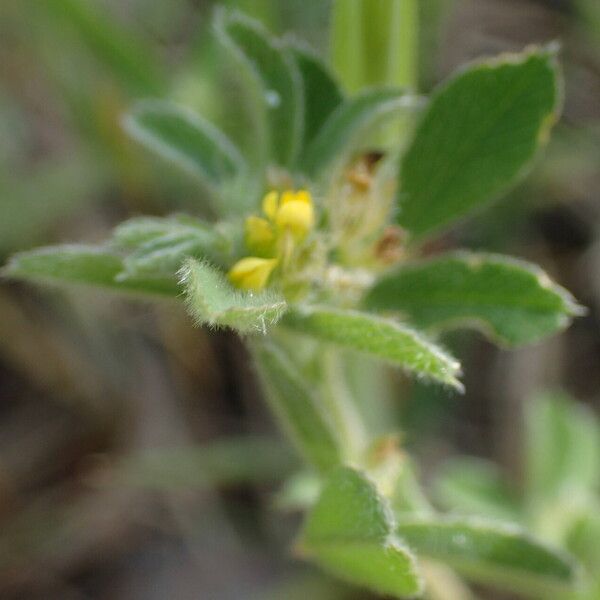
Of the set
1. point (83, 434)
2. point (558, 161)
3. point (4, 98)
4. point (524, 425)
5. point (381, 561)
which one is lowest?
point (381, 561)

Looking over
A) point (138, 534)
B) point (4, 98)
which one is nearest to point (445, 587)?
point (138, 534)

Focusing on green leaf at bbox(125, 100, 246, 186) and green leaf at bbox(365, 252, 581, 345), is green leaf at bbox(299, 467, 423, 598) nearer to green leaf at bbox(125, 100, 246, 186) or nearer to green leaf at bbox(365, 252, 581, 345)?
green leaf at bbox(365, 252, 581, 345)

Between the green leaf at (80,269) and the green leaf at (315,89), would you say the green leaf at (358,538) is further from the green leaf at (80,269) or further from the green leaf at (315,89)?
the green leaf at (315,89)

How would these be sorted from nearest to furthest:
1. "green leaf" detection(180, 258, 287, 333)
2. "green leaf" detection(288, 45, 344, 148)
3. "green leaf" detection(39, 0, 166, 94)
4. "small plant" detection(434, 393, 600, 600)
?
"green leaf" detection(180, 258, 287, 333), "green leaf" detection(288, 45, 344, 148), "small plant" detection(434, 393, 600, 600), "green leaf" detection(39, 0, 166, 94)

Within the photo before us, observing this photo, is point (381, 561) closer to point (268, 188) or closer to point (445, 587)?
point (268, 188)

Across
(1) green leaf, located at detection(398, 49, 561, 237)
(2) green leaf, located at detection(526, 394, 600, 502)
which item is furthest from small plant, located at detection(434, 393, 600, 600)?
(1) green leaf, located at detection(398, 49, 561, 237)

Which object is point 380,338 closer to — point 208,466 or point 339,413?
point 339,413

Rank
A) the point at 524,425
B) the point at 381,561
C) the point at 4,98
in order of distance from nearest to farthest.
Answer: the point at 381,561 < the point at 524,425 < the point at 4,98
